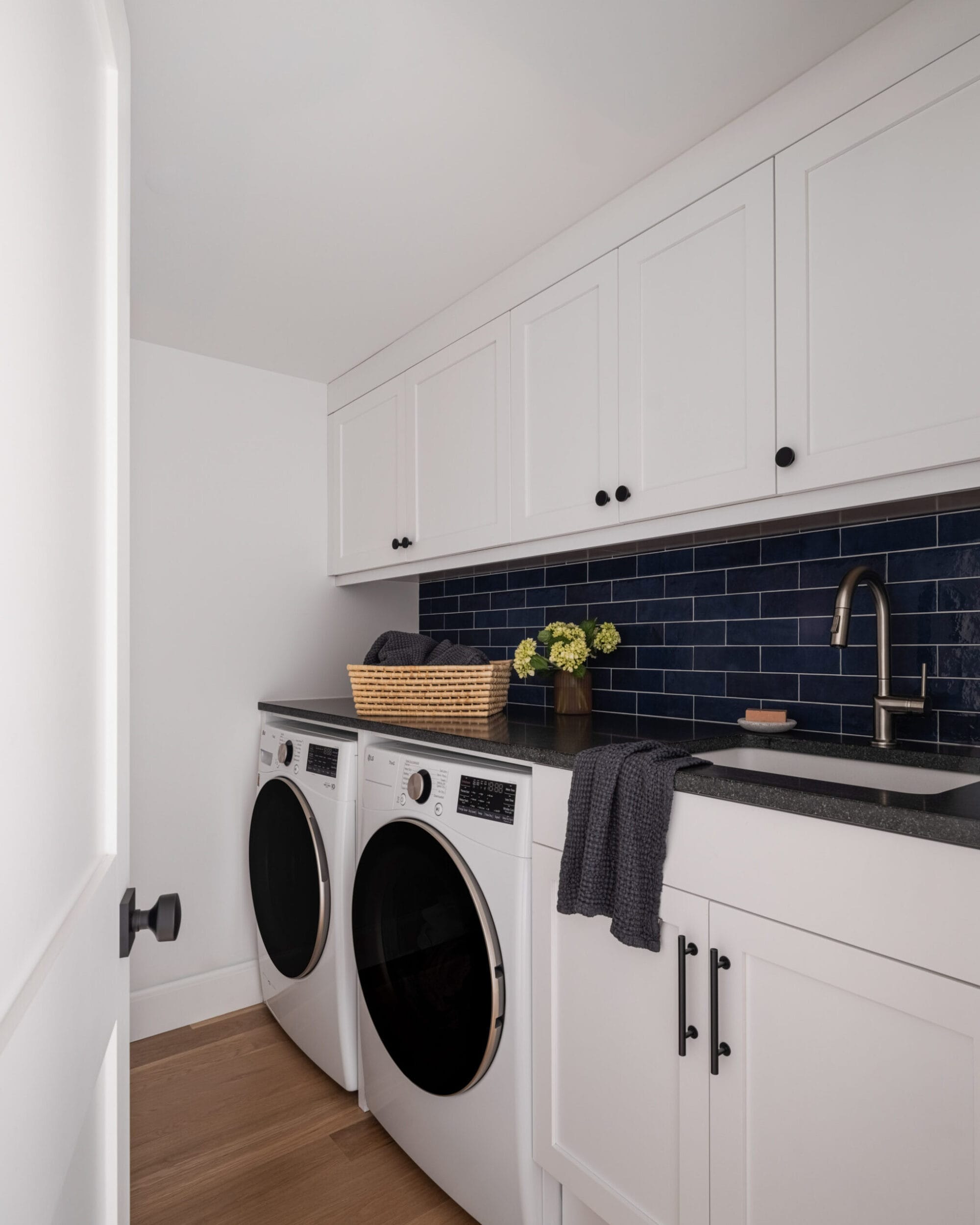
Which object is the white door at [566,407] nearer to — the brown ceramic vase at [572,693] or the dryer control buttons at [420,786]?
the brown ceramic vase at [572,693]

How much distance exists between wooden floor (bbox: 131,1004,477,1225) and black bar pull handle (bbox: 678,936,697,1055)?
0.88 metres

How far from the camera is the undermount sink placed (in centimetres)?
142

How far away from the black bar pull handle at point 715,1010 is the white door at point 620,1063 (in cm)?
2

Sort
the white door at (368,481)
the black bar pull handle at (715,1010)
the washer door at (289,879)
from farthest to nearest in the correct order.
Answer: the white door at (368,481) → the washer door at (289,879) → the black bar pull handle at (715,1010)

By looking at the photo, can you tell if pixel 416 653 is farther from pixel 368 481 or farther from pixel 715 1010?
pixel 715 1010

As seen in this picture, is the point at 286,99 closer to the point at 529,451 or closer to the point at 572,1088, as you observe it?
the point at 529,451

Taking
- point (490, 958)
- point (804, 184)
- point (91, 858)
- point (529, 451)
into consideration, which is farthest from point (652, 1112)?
point (804, 184)

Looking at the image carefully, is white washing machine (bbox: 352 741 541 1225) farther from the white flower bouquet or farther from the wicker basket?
the white flower bouquet

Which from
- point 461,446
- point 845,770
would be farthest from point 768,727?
point 461,446

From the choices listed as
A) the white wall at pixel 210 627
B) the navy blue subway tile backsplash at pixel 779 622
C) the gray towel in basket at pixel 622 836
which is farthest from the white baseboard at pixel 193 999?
the gray towel in basket at pixel 622 836

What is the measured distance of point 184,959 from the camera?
2.61 m

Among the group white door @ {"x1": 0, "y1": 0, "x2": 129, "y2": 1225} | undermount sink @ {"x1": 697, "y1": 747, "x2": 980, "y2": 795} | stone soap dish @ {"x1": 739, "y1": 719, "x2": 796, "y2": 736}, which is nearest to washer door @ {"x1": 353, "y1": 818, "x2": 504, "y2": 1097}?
undermount sink @ {"x1": 697, "y1": 747, "x2": 980, "y2": 795}

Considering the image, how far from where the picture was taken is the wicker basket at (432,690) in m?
2.10

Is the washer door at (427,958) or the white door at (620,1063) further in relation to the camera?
the washer door at (427,958)
